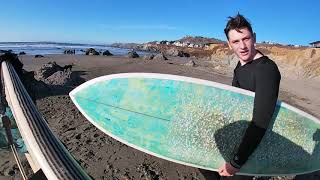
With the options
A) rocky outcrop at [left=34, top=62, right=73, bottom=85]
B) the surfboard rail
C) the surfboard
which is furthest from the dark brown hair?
rocky outcrop at [left=34, top=62, right=73, bottom=85]

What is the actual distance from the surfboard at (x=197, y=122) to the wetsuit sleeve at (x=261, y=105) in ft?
1.85

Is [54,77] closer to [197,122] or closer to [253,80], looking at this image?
[197,122]

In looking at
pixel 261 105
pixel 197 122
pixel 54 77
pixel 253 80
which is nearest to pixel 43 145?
pixel 261 105

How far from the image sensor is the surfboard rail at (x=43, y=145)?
3.74 feet

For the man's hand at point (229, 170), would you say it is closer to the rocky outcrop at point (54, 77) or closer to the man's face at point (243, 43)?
the man's face at point (243, 43)

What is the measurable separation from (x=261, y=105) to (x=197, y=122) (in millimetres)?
1080

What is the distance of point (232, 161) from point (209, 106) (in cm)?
90

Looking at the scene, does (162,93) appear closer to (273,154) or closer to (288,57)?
(273,154)

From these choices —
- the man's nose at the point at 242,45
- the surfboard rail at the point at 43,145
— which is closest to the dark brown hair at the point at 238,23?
the man's nose at the point at 242,45

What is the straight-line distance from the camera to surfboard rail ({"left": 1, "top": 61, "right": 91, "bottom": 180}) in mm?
1140

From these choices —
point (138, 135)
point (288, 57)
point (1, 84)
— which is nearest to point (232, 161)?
point (138, 135)

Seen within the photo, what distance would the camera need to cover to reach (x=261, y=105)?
2605mm

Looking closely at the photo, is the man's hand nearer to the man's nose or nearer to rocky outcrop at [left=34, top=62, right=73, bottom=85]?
the man's nose

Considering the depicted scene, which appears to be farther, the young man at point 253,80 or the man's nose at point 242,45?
the man's nose at point 242,45
